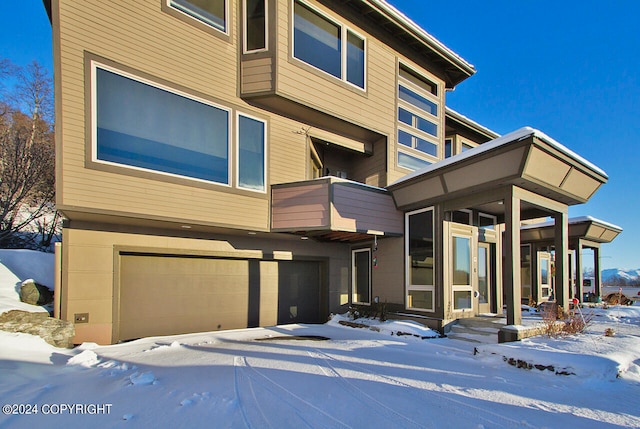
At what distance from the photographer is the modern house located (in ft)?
21.9

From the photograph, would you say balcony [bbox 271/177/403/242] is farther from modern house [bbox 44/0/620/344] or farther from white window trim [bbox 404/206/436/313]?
white window trim [bbox 404/206/436/313]

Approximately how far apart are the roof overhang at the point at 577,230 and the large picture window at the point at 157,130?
13319 mm

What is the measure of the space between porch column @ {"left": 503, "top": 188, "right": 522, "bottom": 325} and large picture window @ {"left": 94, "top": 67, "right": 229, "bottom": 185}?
628 cm

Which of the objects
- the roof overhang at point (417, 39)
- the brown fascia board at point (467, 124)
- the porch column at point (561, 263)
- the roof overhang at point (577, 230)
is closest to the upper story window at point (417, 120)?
the roof overhang at point (417, 39)

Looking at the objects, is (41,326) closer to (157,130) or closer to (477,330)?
(157,130)

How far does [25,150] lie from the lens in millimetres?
11922

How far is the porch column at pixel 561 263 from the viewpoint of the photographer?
813 cm

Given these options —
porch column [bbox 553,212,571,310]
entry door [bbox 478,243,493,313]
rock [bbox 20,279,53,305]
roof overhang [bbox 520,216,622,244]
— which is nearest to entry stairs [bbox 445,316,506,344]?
entry door [bbox 478,243,493,313]

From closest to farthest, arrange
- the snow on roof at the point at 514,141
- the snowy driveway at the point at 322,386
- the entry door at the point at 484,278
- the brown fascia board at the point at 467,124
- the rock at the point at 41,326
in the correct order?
the snowy driveway at the point at 322,386 → the rock at the point at 41,326 → the snow on roof at the point at 514,141 → the entry door at the point at 484,278 → the brown fascia board at the point at 467,124

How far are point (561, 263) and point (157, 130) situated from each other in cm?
994

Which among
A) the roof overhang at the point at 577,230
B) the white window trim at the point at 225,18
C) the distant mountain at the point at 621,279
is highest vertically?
the white window trim at the point at 225,18

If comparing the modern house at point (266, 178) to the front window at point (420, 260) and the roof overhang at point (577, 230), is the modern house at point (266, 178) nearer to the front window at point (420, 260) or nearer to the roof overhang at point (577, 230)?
the front window at point (420, 260)

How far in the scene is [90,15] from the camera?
667 centimetres

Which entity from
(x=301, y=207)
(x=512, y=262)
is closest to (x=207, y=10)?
(x=301, y=207)
